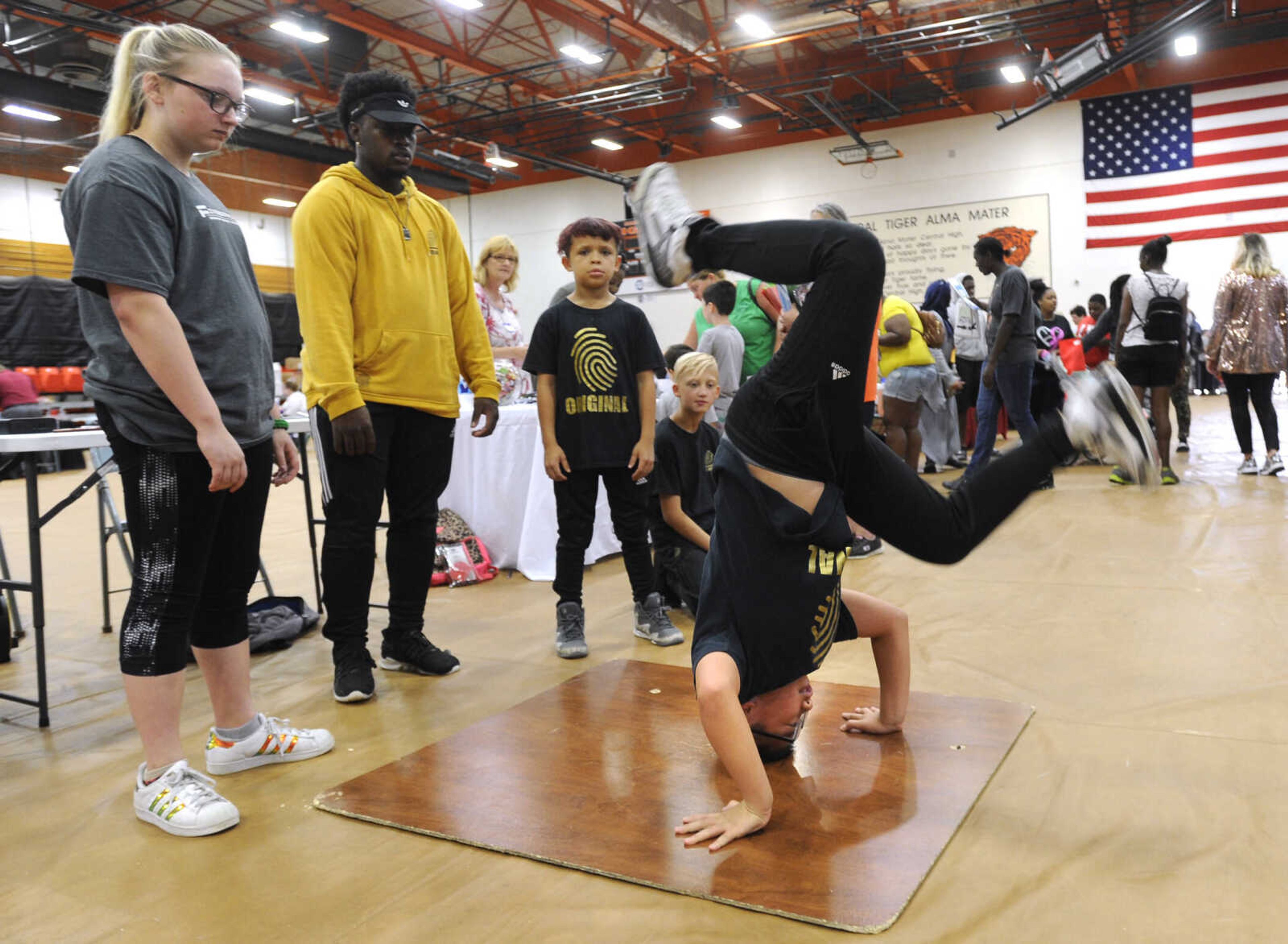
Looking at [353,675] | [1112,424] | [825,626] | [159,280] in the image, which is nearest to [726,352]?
[353,675]

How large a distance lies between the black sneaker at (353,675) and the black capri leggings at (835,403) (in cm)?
129

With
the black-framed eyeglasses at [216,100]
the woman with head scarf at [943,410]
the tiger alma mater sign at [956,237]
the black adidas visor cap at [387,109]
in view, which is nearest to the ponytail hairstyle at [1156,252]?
the woman with head scarf at [943,410]

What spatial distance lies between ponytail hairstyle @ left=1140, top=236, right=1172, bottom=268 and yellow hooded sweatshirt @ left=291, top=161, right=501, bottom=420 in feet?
15.1

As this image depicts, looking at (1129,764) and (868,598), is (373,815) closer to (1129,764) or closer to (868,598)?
(868,598)

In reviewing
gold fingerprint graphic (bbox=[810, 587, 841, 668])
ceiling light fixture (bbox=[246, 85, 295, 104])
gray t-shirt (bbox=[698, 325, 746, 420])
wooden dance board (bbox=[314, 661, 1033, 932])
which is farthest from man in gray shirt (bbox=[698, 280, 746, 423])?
ceiling light fixture (bbox=[246, 85, 295, 104])

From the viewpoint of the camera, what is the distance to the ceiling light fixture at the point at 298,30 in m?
9.54

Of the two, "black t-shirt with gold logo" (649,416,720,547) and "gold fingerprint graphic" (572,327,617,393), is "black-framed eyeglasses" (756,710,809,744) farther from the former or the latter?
"gold fingerprint graphic" (572,327,617,393)

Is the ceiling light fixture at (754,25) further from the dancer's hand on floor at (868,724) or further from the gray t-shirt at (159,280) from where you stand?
the dancer's hand on floor at (868,724)

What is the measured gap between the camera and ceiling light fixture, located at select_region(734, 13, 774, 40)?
10086 millimetres

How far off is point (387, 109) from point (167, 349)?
3.57ft

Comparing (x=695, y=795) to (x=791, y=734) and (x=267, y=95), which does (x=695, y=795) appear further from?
(x=267, y=95)

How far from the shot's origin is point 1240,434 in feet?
18.5

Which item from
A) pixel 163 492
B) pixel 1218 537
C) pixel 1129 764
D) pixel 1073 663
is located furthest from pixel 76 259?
pixel 1218 537

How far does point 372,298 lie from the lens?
2.37 meters
